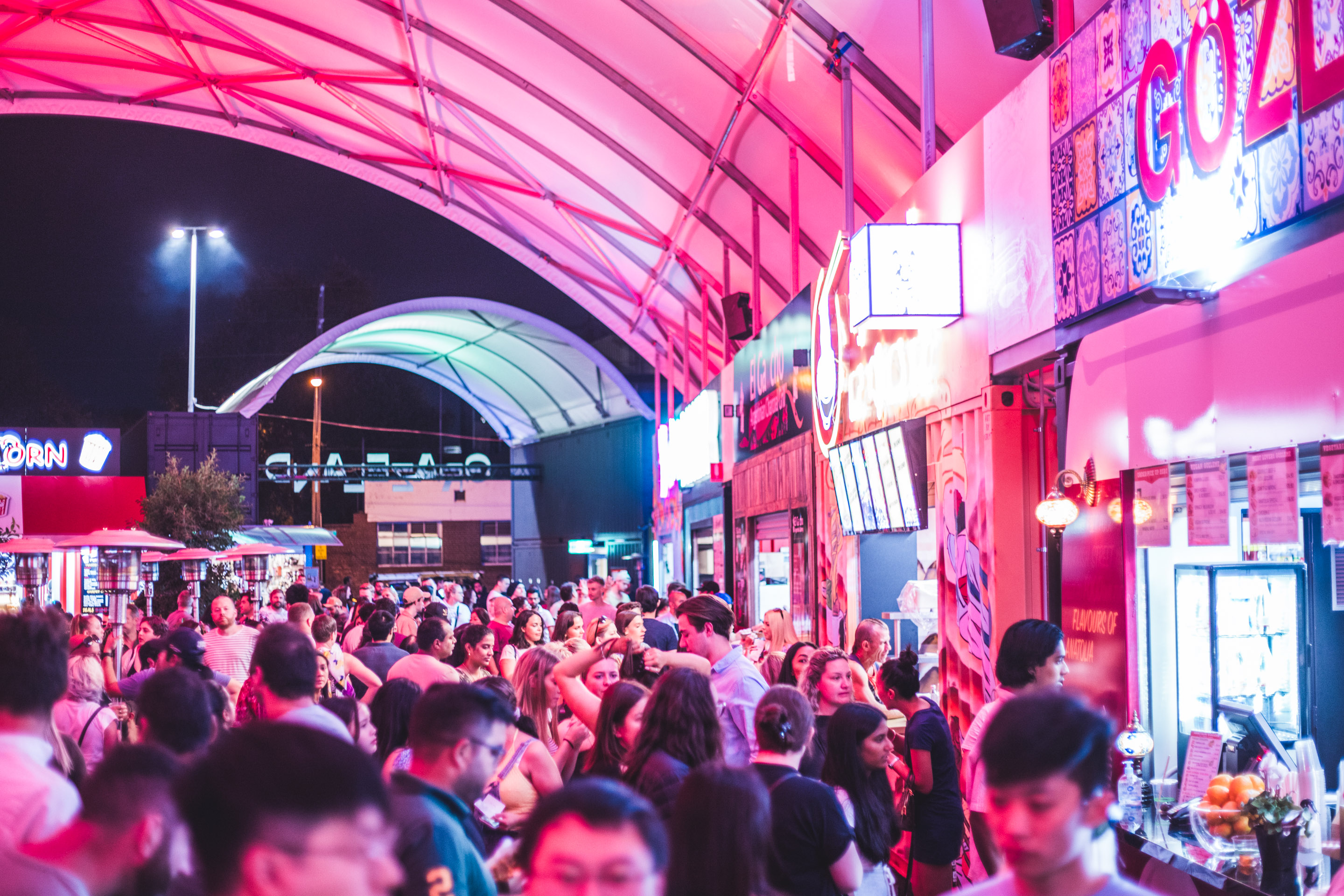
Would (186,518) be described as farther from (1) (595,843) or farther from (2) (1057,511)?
(1) (595,843)

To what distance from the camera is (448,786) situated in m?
2.90

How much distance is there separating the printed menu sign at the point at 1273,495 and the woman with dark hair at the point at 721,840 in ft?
8.84

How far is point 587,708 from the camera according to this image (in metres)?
5.45

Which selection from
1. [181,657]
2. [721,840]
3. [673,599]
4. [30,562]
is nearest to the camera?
[721,840]

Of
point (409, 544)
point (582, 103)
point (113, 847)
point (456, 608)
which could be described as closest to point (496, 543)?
point (409, 544)

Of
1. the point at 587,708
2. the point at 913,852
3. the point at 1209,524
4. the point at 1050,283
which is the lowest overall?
the point at 913,852

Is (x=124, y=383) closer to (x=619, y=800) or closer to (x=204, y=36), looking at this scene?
(x=204, y=36)

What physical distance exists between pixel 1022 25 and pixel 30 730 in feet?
20.0

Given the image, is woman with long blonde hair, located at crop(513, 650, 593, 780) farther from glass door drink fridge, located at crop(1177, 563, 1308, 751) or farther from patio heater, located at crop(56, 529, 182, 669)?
patio heater, located at crop(56, 529, 182, 669)

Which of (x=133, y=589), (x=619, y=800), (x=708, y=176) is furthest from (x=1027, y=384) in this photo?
(x=133, y=589)

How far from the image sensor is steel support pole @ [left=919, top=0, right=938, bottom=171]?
27.2 ft

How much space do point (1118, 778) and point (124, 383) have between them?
3865 centimetres

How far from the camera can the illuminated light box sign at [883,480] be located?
838cm

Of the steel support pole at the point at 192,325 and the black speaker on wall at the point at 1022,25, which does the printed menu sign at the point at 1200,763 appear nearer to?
the black speaker on wall at the point at 1022,25
